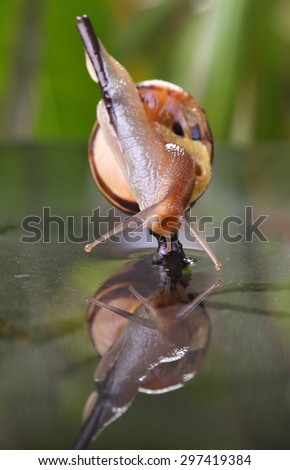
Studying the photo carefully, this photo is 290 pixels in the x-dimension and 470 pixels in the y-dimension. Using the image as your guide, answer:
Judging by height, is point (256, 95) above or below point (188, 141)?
below

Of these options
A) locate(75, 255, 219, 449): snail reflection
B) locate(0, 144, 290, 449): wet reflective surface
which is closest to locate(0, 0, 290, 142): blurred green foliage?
locate(0, 144, 290, 449): wet reflective surface

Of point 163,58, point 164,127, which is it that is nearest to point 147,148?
point 164,127

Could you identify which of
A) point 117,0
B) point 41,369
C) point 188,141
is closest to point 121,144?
point 188,141

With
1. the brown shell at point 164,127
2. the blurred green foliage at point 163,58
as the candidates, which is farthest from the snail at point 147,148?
the blurred green foliage at point 163,58

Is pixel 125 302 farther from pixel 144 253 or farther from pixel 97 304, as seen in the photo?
pixel 144 253

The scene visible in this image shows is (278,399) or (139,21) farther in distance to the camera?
(139,21)
